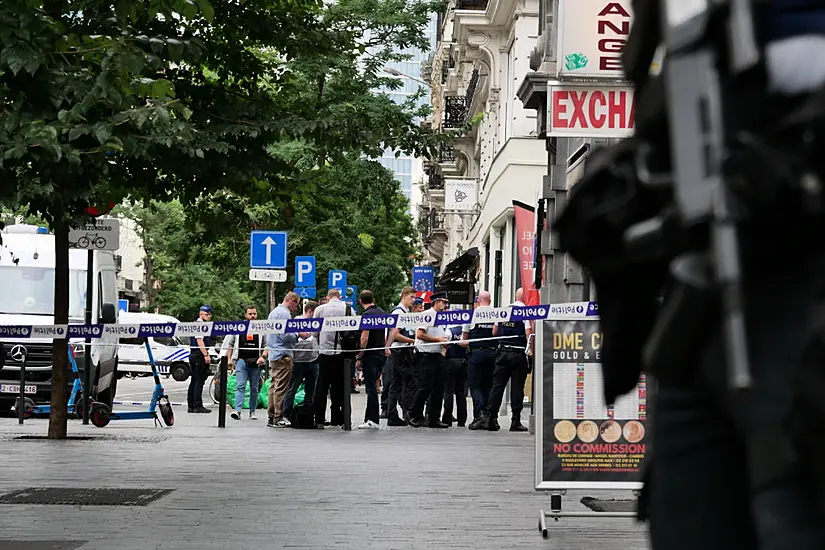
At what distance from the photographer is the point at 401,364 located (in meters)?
22.7

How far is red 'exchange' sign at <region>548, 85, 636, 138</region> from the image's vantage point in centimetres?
1359

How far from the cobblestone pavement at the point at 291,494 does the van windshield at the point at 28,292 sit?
16.5 ft

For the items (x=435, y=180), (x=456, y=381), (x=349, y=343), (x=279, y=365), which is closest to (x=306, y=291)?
(x=456, y=381)

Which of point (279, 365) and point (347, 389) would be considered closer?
point (347, 389)

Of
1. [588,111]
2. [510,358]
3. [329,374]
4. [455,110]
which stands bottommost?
[329,374]

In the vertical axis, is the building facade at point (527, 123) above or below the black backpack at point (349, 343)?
above

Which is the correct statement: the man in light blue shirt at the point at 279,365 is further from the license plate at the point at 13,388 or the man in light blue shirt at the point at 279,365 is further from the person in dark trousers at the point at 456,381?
the license plate at the point at 13,388

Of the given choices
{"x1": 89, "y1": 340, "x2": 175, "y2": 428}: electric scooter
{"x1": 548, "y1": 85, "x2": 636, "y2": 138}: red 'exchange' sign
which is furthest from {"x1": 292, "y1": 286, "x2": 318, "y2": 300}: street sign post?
{"x1": 548, "y1": 85, "x2": 636, "y2": 138}: red 'exchange' sign

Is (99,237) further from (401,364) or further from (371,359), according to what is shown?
(401,364)

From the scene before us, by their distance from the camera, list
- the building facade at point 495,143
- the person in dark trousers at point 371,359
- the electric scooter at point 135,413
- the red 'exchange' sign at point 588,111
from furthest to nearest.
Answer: the building facade at point 495,143 < the person in dark trousers at point 371,359 < the electric scooter at point 135,413 < the red 'exchange' sign at point 588,111

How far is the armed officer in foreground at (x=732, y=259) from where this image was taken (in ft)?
6.73

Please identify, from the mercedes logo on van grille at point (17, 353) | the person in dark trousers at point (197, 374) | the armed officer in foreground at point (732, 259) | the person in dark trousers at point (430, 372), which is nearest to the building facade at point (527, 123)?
the armed officer in foreground at point (732, 259)

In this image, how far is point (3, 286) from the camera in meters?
23.2

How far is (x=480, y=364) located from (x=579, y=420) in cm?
1226
